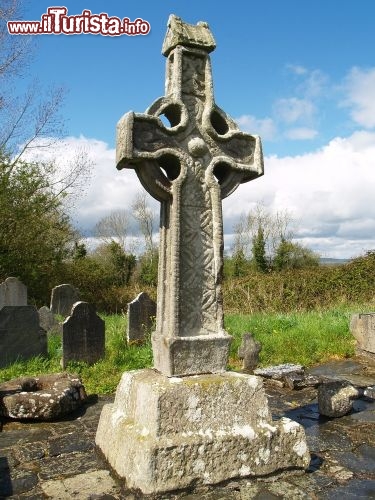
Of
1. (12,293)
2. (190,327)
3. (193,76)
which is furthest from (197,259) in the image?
(12,293)

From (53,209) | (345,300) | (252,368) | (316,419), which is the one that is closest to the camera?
(316,419)

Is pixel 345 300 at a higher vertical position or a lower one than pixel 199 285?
lower

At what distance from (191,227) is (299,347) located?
5536 millimetres

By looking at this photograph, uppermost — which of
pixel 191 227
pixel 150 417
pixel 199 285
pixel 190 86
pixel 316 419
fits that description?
pixel 190 86

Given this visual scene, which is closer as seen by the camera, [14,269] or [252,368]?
[252,368]

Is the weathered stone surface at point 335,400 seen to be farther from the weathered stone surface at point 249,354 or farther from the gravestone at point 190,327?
the weathered stone surface at point 249,354

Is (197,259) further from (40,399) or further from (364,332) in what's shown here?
(364,332)

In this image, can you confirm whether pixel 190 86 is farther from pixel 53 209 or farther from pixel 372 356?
pixel 53 209

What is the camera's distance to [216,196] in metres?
3.89

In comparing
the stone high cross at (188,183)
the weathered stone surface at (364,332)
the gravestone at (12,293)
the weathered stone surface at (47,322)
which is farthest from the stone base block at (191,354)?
the gravestone at (12,293)

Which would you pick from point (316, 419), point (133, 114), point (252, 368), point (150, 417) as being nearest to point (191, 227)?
point (133, 114)

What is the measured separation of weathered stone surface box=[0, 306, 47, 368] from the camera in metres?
7.86

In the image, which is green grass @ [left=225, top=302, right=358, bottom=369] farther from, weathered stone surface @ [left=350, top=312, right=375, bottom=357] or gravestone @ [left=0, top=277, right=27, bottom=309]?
gravestone @ [left=0, top=277, right=27, bottom=309]

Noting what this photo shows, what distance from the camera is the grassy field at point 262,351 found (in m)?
7.23
